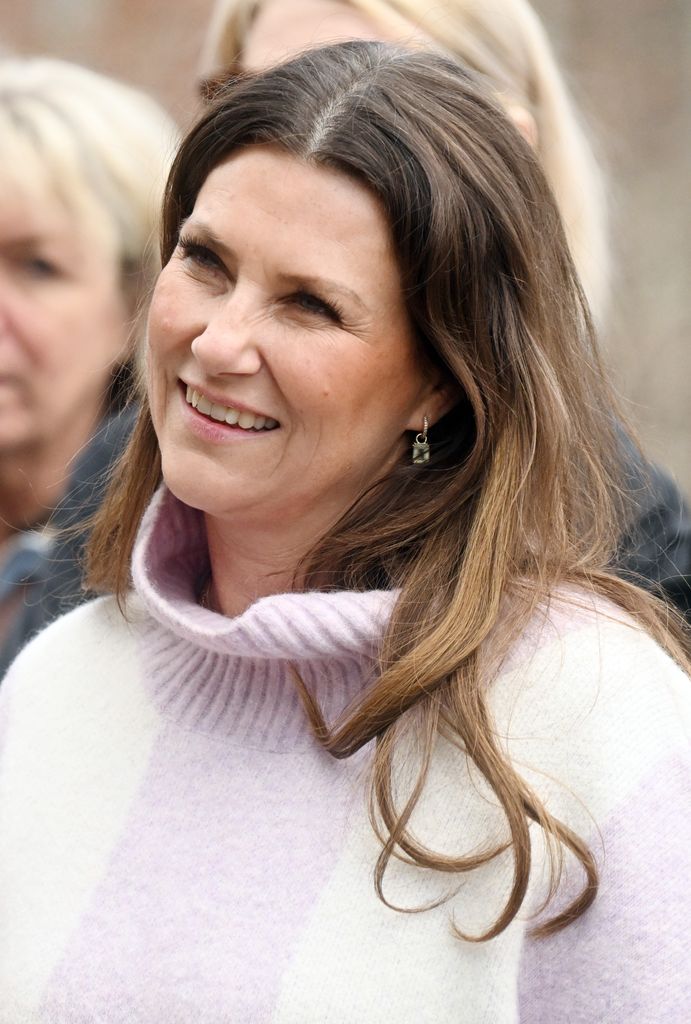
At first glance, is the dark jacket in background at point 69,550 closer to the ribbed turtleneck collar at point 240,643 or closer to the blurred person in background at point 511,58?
the ribbed turtleneck collar at point 240,643

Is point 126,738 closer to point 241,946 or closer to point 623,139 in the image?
point 241,946

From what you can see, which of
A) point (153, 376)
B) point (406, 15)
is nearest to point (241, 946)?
point (153, 376)

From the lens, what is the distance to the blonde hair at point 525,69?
272cm

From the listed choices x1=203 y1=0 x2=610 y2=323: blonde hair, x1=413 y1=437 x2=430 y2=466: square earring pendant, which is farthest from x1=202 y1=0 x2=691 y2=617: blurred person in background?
x1=413 y1=437 x2=430 y2=466: square earring pendant

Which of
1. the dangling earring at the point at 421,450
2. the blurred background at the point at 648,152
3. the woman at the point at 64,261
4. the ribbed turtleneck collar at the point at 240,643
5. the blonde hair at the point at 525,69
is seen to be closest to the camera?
the ribbed turtleneck collar at the point at 240,643

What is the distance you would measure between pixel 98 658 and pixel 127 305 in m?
1.29

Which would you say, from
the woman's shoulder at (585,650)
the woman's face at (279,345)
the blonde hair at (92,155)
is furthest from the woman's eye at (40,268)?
the woman's shoulder at (585,650)

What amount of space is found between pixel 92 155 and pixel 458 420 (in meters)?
1.61

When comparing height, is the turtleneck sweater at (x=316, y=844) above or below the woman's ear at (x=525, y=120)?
below

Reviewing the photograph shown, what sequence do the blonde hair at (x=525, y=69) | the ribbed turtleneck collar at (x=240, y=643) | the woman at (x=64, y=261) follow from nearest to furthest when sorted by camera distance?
the ribbed turtleneck collar at (x=240, y=643), the blonde hair at (x=525, y=69), the woman at (x=64, y=261)

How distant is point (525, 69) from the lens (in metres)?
2.81

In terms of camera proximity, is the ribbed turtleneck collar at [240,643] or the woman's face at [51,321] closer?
the ribbed turtleneck collar at [240,643]

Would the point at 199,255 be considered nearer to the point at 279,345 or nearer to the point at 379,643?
the point at 279,345

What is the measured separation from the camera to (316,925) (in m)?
1.79
